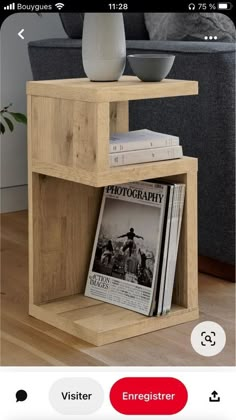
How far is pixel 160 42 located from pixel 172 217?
362 millimetres

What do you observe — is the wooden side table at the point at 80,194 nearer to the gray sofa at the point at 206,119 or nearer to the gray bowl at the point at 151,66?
the gray bowl at the point at 151,66

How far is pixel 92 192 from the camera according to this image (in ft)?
4.10

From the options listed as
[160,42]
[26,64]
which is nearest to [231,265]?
[160,42]

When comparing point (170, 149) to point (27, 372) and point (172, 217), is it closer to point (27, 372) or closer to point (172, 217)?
point (172, 217)

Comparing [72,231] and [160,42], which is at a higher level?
[160,42]

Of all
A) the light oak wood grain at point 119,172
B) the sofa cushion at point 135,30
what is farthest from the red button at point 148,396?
the sofa cushion at point 135,30

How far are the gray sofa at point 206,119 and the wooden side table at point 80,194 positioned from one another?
15 centimetres

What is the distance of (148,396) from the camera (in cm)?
63

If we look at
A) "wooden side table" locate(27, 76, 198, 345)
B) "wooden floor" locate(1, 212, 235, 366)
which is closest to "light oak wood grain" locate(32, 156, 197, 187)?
"wooden side table" locate(27, 76, 198, 345)

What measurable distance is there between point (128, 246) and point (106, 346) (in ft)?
0.56

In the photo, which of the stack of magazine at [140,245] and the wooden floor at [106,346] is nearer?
the wooden floor at [106,346]

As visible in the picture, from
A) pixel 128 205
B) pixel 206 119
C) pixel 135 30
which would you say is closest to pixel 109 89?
pixel 128 205

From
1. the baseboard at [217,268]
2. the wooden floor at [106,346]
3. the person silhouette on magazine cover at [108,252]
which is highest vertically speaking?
the person silhouette on magazine cover at [108,252]

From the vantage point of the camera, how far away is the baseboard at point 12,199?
5.18 feet
